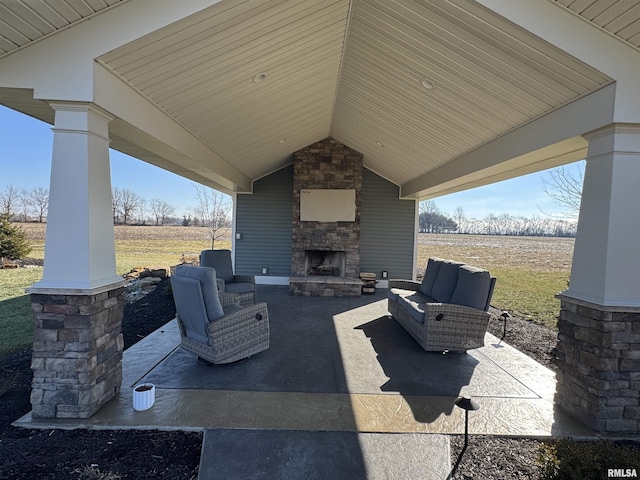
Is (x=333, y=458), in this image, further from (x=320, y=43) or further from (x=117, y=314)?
(x=320, y=43)

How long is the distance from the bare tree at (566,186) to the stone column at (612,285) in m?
8.85

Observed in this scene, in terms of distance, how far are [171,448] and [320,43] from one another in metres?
4.38

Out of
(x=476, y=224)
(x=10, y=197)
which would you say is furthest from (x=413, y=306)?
(x=476, y=224)

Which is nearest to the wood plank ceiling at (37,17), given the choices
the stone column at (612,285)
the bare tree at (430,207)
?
the stone column at (612,285)

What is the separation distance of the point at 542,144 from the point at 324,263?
6.17 metres

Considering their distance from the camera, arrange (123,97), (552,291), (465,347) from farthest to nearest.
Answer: (552,291) → (465,347) → (123,97)

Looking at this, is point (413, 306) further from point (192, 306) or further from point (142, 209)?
point (142, 209)

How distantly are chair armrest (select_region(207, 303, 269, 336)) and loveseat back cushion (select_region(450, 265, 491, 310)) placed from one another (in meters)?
→ 2.74

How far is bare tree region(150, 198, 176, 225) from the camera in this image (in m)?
25.8

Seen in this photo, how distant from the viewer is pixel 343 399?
3.14 metres

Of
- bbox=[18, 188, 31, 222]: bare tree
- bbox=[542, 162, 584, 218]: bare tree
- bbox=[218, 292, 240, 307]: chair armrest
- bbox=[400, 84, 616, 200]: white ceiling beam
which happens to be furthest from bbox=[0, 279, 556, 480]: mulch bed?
bbox=[18, 188, 31, 222]: bare tree

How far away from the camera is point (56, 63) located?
102 inches

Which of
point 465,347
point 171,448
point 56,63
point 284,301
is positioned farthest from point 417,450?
point 284,301

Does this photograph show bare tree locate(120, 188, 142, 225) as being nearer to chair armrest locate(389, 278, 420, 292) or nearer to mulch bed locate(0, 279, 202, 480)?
chair armrest locate(389, 278, 420, 292)
